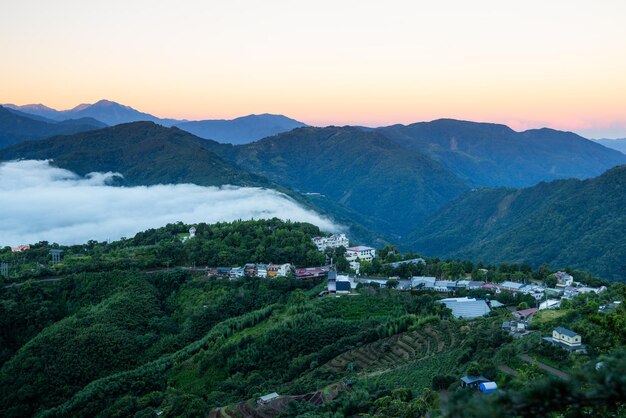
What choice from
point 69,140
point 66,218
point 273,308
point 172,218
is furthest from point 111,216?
point 273,308

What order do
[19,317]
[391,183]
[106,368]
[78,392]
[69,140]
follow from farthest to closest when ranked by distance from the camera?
1. [391,183]
2. [69,140]
3. [19,317]
4. [106,368]
5. [78,392]

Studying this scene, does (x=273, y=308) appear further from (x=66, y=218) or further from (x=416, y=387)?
(x=66, y=218)

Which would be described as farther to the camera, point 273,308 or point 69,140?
point 69,140

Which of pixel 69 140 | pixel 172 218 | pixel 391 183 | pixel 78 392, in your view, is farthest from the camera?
pixel 391 183

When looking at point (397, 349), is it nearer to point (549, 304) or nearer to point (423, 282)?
point (549, 304)

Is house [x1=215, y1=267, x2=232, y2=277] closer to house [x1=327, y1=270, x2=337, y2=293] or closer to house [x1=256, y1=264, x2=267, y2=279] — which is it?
house [x1=256, y1=264, x2=267, y2=279]

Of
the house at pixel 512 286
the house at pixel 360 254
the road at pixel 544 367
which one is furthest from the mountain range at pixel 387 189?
the road at pixel 544 367

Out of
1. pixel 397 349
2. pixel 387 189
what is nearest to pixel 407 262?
pixel 397 349
